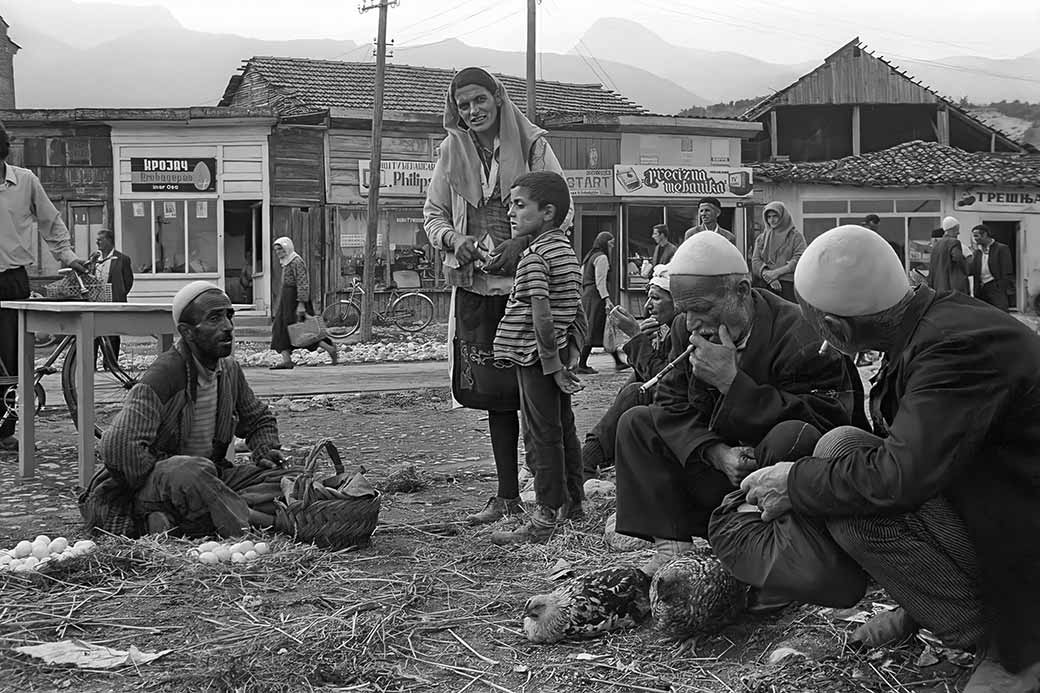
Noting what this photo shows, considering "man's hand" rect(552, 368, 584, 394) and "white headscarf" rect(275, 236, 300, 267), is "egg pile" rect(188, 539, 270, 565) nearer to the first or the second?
"man's hand" rect(552, 368, 584, 394)

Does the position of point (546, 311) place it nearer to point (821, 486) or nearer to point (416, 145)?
point (821, 486)

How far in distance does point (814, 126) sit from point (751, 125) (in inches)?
280

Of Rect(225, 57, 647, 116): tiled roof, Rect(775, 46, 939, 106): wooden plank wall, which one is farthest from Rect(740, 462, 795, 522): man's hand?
Rect(775, 46, 939, 106): wooden plank wall

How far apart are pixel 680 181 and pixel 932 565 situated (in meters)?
29.6

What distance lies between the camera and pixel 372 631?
3.84 m

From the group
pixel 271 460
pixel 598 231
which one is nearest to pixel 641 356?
pixel 271 460

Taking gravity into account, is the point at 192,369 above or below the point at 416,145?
below

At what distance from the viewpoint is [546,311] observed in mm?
5098

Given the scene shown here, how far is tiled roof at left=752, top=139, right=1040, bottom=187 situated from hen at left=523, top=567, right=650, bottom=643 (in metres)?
31.5

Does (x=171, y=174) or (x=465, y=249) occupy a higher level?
(x=171, y=174)

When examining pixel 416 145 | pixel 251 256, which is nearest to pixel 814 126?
pixel 416 145

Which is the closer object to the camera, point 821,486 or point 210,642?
point 821,486

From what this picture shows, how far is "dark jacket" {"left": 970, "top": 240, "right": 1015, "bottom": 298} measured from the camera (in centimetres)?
1555

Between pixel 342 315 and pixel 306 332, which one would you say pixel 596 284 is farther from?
pixel 342 315
